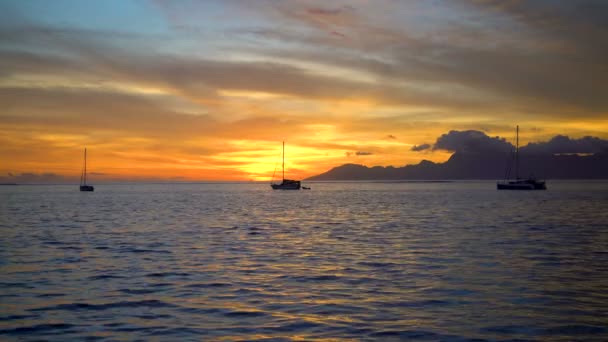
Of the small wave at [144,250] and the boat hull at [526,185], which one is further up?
the boat hull at [526,185]

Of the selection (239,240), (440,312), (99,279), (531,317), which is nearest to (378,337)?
(440,312)

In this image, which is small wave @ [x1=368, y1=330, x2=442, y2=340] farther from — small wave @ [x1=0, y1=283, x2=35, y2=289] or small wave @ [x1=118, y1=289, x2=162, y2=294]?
small wave @ [x1=0, y1=283, x2=35, y2=289]

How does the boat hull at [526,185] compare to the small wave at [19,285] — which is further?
the boat hull at [526,185]

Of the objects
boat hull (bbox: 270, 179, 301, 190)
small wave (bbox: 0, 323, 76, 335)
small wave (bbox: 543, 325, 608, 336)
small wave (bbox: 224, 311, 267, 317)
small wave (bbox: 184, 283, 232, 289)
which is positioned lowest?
small wave (bbox: 0, 323, 76, 335)

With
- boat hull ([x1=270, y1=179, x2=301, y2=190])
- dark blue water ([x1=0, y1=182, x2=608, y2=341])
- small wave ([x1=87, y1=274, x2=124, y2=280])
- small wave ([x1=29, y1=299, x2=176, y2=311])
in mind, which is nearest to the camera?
dark blue water ([x1=0, y1=182, x2=608, y2=341])

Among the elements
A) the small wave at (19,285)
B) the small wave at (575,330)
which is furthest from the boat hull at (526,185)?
the small wave at (19,285)

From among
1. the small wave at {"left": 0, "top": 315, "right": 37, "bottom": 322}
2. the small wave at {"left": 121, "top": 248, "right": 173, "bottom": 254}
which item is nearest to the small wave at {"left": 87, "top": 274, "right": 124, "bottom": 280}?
the small wave at {"left": 0, "top": 315, "right": 37, "bottom": 322}

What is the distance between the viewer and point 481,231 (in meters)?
42.3

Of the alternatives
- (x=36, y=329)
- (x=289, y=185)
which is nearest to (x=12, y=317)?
(x=36, y=329)

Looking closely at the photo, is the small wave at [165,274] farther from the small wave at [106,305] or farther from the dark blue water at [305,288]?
the small wave at [106,305]

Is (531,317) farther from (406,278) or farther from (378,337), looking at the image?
(406,278)

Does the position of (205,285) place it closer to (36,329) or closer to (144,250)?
(36,329)

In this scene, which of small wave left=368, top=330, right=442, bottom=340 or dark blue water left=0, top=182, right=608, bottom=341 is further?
dark blue water left=0, top=182, right=608, bottom=341

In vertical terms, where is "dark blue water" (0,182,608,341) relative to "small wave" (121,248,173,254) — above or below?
above
